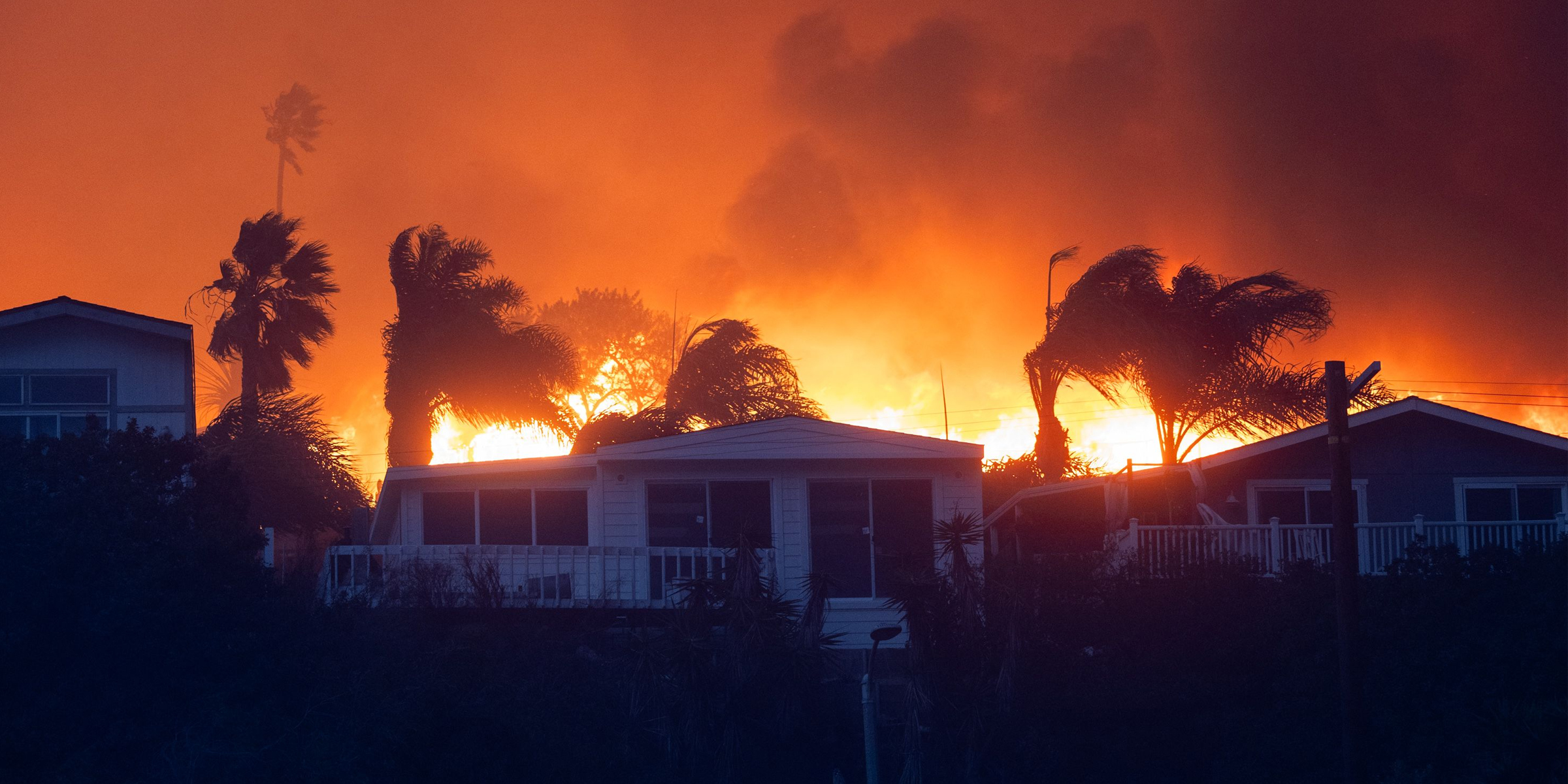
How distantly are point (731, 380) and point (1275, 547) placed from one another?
21022 millimetres

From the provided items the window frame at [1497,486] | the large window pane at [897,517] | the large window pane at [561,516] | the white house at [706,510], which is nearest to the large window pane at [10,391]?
the white house at [706,510]

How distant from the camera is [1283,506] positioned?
816 inches

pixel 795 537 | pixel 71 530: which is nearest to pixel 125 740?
pixel 71 530

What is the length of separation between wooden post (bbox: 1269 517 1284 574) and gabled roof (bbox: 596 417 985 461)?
14.0 feet

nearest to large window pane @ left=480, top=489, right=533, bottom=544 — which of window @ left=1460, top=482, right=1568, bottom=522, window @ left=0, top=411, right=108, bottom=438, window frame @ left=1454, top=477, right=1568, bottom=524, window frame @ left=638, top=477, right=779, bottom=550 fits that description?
window frame @ left=638, top=477, right=779, bottom=550

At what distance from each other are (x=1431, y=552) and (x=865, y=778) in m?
7.05

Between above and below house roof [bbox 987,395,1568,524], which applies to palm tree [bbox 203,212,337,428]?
above

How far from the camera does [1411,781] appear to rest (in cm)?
1109

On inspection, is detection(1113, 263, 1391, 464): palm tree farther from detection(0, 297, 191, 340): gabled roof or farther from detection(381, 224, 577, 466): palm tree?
detection(0, 297, 191, 340): gabled roof

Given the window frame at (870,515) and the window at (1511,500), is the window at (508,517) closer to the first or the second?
the window frame at (870,515)

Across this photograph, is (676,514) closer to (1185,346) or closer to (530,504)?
(530,504)

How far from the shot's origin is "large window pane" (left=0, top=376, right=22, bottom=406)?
20375 mm

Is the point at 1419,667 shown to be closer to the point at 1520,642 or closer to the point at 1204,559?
the point at 1520,642

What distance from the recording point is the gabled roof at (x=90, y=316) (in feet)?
66.8
